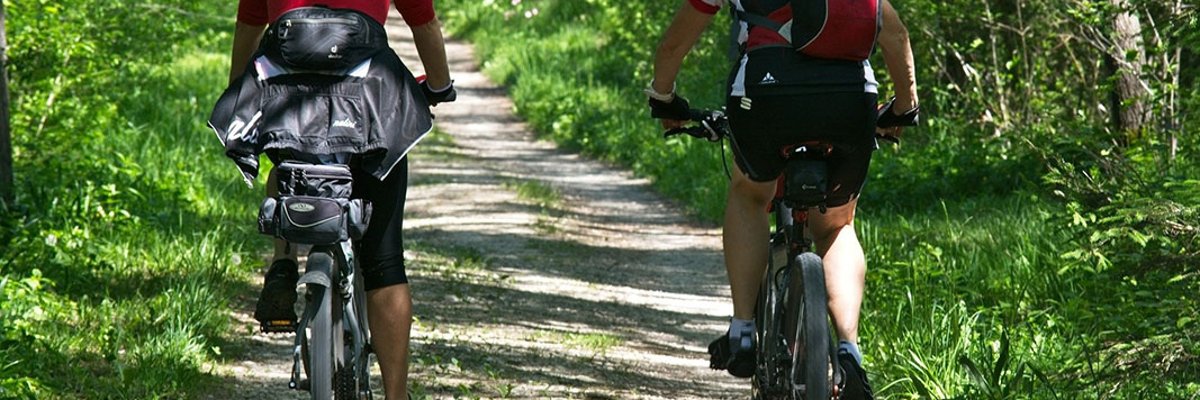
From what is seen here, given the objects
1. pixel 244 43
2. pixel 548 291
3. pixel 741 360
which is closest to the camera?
pixel 244 43

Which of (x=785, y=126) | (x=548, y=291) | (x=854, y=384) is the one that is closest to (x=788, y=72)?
(x=785, y=126)

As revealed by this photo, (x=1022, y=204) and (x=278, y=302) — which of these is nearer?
(x=278, y=302)

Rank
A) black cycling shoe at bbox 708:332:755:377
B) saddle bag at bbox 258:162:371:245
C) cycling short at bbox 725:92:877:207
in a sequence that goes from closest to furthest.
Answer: saddle bag at bbox 258:162:371:245, cycling short at bbox 725:92:877:207, black cycling shoe at bbox 708:332:755:377

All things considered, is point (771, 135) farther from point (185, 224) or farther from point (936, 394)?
point (185, 224)

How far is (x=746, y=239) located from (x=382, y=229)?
1075mm

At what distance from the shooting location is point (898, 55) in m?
4.11

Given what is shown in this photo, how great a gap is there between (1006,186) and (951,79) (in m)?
1.56

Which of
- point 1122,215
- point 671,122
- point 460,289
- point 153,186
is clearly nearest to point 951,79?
point 460,289

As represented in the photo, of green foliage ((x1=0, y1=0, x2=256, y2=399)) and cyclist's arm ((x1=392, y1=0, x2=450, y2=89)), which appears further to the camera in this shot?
green foliage ((x1=0, y1=0, x2=256, y2=399))

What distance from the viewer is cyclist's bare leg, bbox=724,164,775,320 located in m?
4.50

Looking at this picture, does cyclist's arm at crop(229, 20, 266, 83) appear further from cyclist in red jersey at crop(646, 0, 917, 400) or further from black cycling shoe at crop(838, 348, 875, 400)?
black cycling shoe at crop(838, 348, 875, 400)

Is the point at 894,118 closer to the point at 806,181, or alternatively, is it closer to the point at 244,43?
the point at 806,181

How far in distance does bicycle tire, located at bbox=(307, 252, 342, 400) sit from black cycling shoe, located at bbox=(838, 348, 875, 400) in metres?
1.28

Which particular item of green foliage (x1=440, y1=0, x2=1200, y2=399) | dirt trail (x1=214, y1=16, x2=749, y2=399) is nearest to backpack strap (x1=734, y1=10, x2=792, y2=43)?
green foliage (x1=440, y1=0, x2=1200, y2=399)
